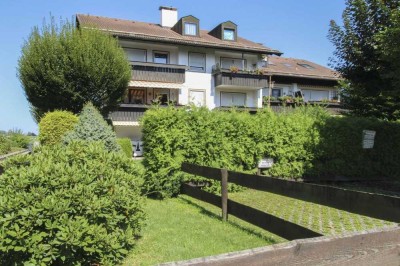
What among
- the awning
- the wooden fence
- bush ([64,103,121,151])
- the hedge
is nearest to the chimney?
the awning

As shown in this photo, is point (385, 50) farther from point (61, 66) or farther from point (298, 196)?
point (61, 66)

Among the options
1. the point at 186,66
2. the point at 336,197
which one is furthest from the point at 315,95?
the point at 336,197

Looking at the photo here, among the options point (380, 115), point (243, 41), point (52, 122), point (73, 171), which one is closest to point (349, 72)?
point (380, 115)

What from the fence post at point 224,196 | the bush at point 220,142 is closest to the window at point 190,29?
the bush at point 220,142

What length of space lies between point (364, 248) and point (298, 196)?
318 centimetres

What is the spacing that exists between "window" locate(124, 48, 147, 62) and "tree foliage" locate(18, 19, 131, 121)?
868 cm

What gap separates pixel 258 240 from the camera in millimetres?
5625

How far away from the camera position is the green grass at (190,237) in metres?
4.95

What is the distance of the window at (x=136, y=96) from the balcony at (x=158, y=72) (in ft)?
8.14

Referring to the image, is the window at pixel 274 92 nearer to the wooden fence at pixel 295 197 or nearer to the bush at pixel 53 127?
the bush at pixel 53 127

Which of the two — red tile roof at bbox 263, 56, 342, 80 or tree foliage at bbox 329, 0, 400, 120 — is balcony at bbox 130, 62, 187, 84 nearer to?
red tile roof at bbox 263, 56, 342, 80

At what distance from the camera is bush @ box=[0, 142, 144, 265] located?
3.69 m

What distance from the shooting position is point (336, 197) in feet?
13.6

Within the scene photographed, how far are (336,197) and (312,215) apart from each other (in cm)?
417
